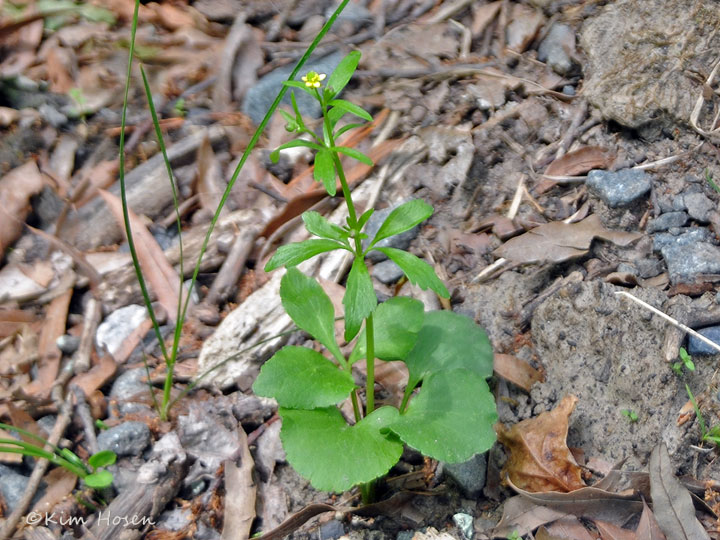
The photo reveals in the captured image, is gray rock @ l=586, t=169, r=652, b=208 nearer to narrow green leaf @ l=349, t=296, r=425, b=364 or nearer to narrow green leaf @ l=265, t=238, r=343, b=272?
narrow green leaf @ l=349, t=296, r=425, b=364

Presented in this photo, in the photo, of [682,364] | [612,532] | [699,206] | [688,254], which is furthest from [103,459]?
[699,206]

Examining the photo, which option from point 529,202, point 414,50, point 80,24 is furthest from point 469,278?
point 80,24

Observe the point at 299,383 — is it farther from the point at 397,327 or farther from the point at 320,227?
the point at 320,227

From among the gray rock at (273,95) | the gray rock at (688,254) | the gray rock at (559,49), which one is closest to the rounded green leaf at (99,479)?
the gray rock at (273,95)

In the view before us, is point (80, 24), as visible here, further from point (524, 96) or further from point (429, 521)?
point (429, 521)

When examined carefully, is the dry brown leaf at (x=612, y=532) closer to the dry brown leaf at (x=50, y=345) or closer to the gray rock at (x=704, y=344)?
the gray rock at (x=704, y=344)

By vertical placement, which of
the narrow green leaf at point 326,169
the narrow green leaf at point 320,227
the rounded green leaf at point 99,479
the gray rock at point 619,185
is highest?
the narrow green leaf at point 326,169

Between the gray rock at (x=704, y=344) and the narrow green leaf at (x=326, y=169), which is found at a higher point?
the narrow green leaf at (x=326, y=169)
